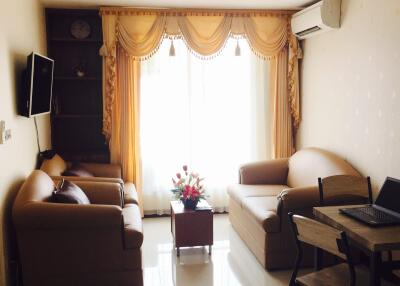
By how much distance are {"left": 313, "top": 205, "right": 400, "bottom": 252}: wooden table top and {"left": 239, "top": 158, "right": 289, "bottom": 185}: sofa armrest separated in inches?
78.9

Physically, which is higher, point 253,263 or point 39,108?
point 39,108

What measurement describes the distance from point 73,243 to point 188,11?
3.02 meters

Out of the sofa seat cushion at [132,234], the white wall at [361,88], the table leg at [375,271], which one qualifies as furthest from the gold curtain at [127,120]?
the table leg at [375,271]

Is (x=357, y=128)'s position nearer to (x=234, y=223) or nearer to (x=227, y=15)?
(x=234, y=223)

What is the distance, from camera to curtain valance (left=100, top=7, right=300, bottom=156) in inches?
190

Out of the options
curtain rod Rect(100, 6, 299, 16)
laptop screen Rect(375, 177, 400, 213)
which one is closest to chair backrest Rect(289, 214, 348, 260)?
laptop screen Rect(375, 177, 400, 213)

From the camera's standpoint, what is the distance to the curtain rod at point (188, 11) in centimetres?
480

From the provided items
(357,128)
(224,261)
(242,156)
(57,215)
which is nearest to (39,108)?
(57,215)

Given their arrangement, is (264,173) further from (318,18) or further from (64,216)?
(64,216)

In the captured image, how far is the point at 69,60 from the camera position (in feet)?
16.9

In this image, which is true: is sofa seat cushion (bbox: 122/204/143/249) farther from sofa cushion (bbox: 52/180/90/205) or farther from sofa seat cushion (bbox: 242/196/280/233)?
sofa seat cushion (bbox: 242/196/280/233)

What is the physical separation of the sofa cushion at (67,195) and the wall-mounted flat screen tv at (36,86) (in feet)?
2.16

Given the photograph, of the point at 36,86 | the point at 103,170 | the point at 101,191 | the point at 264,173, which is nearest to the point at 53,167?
the point at 101,191

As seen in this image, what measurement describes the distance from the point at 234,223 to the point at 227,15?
2.41 metres
